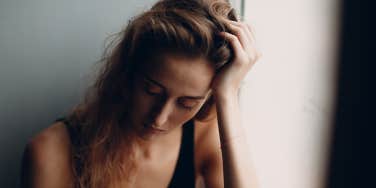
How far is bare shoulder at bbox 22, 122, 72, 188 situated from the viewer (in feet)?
2.53

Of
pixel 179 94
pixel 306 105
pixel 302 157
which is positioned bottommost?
pixel 302 157

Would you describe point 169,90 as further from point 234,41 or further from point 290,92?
point 290,92

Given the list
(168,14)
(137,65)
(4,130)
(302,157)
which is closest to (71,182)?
(4,130)

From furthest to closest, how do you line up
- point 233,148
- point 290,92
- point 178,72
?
point 290,92, point 233,148, point 178,72

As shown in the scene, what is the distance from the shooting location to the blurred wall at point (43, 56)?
83 centimetres

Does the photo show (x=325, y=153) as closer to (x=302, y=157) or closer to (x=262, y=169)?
(x=302, y=157)

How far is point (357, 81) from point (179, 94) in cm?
34

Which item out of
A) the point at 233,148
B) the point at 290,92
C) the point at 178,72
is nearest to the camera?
the point at 178,72

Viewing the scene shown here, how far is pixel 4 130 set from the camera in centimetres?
87

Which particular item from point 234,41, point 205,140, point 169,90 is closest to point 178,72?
point 169,90

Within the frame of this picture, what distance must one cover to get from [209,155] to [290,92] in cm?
30

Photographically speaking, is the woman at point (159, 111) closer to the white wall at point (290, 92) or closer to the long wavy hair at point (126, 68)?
the long wavy hair at point (126, 68)

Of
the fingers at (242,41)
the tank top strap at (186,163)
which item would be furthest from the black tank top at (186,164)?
the fingers at (242,41)

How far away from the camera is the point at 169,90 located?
2.34 feet
